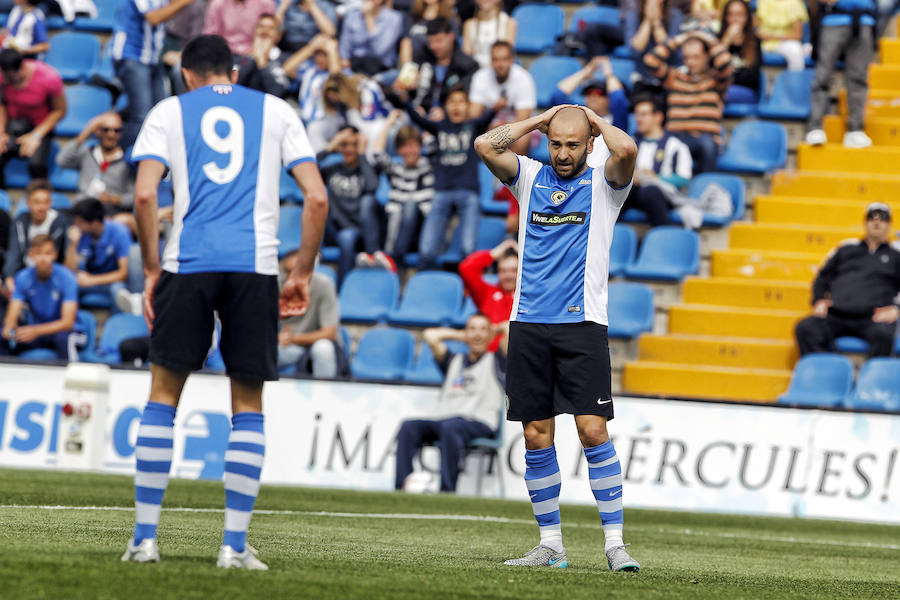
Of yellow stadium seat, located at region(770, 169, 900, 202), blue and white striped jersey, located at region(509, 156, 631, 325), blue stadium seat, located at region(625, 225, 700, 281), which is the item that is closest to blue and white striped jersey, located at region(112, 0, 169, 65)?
blue stadium seat, located at region(625, 225, 700, 281)

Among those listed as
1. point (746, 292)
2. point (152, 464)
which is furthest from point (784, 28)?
point (152, 464)

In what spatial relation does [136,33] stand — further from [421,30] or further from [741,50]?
[741,50]

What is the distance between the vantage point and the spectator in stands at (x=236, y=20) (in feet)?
60.6

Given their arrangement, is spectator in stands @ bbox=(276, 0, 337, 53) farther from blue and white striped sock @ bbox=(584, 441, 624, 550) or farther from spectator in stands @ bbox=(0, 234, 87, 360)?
blue and white striped sock @ bbox=(584, 441, 624, 550)

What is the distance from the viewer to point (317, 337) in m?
14.7

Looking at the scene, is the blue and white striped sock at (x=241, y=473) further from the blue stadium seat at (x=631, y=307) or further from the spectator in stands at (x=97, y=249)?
the spectator in stands at (x=97, y=249)

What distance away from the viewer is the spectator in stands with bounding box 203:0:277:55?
18.5m

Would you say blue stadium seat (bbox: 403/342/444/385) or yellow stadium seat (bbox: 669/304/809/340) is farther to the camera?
yellow stadium seat (bbox: 669/304/809/340)

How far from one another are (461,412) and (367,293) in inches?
116

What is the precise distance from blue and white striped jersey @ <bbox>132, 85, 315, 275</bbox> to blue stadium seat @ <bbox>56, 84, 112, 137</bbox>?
13.9m

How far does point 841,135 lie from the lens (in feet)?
58.7

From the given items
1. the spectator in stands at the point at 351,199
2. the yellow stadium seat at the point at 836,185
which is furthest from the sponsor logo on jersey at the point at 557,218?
the yellow stadium seat at the point at 836,185

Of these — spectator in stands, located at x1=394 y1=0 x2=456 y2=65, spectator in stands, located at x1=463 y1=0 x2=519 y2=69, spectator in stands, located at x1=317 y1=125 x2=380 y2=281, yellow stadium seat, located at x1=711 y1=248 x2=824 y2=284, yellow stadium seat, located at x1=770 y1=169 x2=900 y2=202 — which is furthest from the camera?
spectator in stands, located at x1=394 y1=0 x2=456 y2=65

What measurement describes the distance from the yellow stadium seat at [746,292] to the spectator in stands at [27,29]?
359 inches
